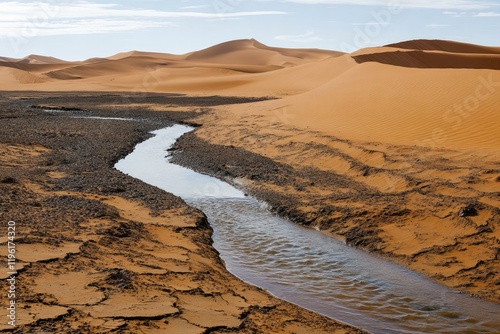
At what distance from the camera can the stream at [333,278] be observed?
6.12m

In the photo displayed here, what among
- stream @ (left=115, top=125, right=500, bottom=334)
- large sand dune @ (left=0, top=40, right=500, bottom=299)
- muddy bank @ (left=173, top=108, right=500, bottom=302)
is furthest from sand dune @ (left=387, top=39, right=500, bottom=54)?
stream @ (left=115, top=125, right=500, bottom=334)

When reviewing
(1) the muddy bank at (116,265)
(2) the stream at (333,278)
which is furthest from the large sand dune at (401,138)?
(1) the muddy bank at (116,265)

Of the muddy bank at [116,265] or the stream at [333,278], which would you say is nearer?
the muddy bank at [116,265]

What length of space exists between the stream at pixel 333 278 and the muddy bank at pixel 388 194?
34 centimetres

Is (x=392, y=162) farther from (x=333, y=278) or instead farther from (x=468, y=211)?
(x=333, y=278)

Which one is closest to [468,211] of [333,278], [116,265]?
[333,278]

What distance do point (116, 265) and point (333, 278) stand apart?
8.71 ft

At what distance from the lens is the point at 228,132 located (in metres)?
20.0

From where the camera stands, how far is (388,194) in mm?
10539

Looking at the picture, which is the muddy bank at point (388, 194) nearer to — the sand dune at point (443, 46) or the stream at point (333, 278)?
the stream at point (333, 278)

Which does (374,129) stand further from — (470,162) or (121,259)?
(121,259)

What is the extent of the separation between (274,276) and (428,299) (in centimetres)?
186

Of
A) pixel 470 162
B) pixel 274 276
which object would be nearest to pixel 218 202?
pixel 274 276

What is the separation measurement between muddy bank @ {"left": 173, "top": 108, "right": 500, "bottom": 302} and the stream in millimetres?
343
